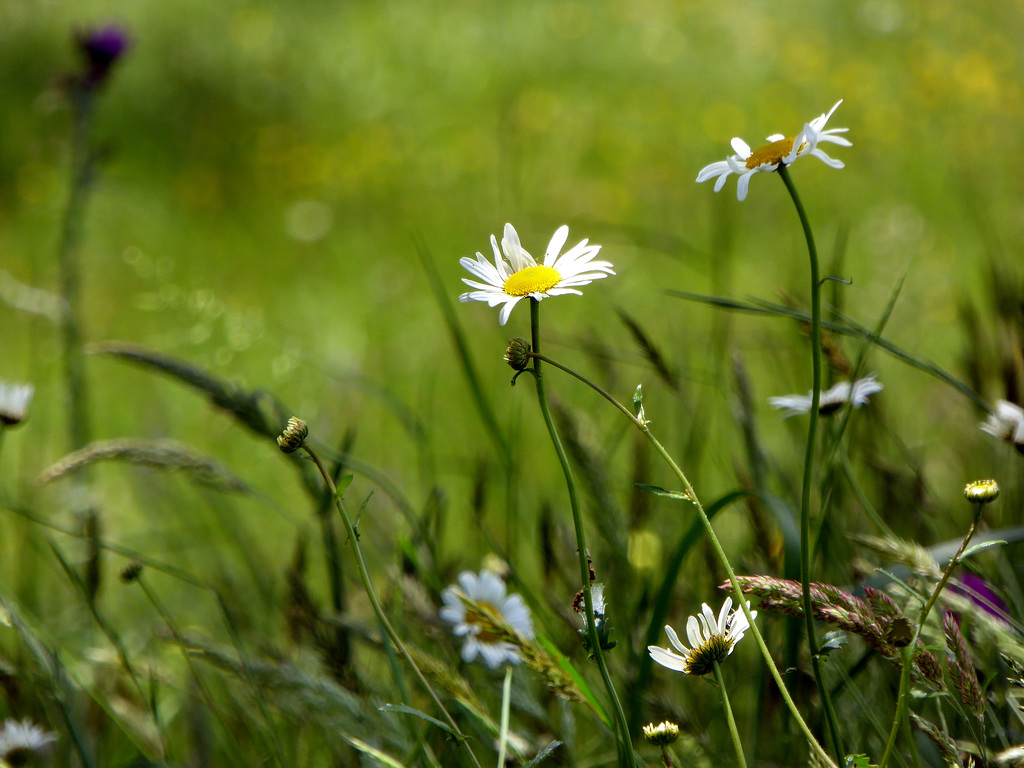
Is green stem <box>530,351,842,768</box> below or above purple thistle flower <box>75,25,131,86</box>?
below

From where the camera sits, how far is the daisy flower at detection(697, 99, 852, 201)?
49cm

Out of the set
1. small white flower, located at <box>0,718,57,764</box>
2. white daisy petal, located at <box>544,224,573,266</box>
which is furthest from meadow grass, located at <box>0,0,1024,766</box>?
white daisy petal, located at <box>544,224,573,266</box>

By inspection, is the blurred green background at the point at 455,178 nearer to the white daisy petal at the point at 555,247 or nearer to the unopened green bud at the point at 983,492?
the white daisy petal at the point at 555,247

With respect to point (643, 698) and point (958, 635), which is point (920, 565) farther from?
point (643, 698)

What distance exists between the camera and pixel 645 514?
100cm

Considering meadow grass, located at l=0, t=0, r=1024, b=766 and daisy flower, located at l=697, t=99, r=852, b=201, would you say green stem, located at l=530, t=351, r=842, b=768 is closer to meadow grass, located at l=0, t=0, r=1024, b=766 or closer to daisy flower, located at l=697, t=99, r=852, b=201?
meadow grass, located at l=0, t=0, r=1024, b=766

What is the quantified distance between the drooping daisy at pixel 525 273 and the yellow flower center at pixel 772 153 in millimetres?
110

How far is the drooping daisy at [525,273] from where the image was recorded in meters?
0.50

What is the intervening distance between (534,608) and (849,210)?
2.77 meters

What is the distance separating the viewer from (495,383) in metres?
1.95

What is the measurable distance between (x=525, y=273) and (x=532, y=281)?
14 mm

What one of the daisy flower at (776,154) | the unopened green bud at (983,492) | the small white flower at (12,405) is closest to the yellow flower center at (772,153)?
the daisy flower at (776,154)

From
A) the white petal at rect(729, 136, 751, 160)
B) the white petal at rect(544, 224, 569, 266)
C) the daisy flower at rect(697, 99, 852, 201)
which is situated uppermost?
the white petal at rect(729, 136, 751, 160)

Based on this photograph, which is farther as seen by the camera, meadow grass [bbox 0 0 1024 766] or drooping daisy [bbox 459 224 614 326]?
meadow grass [bbox 0 0 1024 766]
